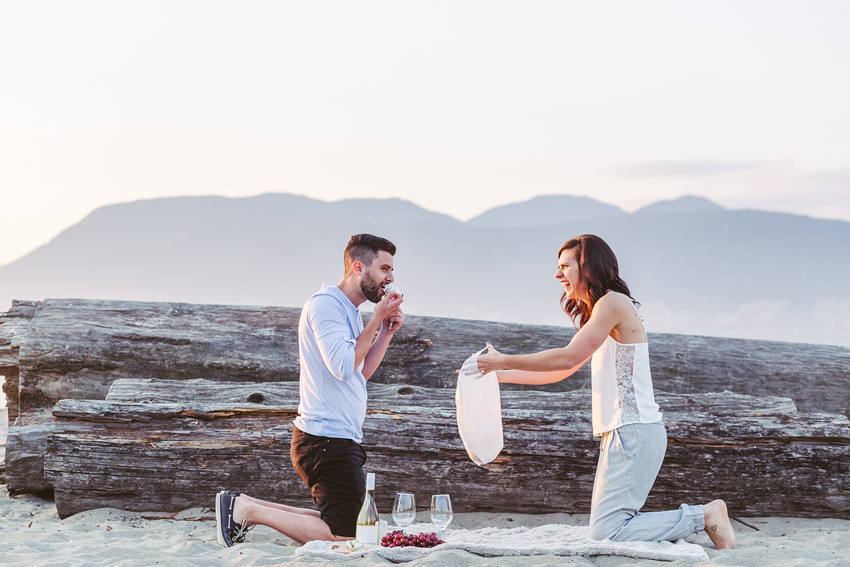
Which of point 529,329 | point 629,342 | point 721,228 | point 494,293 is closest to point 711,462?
point 629,342

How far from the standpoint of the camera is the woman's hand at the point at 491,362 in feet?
13.6

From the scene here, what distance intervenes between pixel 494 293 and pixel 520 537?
67.0m

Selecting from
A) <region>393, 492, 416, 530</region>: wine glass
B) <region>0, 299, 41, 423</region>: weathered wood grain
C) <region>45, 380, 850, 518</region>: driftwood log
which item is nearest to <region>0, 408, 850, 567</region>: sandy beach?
<region>45, 380, 850, 518</region>: driftwood log

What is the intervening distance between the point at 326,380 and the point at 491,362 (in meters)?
1.04

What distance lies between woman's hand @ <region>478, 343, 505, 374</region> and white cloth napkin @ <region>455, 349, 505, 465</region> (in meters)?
0.09

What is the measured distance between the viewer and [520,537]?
4363 mm

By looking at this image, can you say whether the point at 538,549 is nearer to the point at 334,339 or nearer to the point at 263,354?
the point at 334,339

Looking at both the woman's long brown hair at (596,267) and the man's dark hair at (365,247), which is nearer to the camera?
the woman's long brown hair at (596,267)

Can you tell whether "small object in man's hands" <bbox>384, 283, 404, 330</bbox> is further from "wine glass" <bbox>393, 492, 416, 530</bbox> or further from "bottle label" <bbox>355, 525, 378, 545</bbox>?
"bottle label" <bbox>355, 525, 378, 545</bbox>

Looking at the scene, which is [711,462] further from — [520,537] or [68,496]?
[68,496]

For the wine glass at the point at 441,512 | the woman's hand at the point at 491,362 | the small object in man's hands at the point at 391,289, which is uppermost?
the small object in man's hands at the point at 391,289

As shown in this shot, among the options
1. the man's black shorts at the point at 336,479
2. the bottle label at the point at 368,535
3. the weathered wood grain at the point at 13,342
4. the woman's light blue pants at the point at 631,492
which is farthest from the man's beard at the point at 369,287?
the weathered wood grain at the point at 13,342

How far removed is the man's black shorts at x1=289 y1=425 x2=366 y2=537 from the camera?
4.24 m

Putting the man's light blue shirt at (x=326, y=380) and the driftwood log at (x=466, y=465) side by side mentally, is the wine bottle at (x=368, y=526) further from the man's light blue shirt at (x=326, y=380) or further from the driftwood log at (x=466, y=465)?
the driftwood log at (x=466, y=465)
